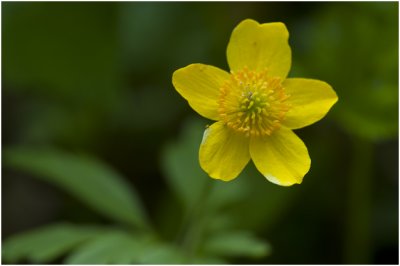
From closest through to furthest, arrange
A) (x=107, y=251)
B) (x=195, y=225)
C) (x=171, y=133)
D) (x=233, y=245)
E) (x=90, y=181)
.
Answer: (x=107, y=251)
(x=233, y=245)
(x=195, y=225)
(x=90, y=181)
(x=171, y=133)

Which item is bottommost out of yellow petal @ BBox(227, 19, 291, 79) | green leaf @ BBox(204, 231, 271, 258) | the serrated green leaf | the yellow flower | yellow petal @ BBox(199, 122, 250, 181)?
the serrated green leaf

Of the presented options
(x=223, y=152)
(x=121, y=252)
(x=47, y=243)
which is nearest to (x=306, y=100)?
(x=223, y=152)

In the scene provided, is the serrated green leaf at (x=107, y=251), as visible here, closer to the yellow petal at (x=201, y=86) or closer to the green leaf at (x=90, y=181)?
the green leaf at (x=90, y=181)

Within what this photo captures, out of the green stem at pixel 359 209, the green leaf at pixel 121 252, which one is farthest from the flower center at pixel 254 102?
the green stem at pixel 359 209

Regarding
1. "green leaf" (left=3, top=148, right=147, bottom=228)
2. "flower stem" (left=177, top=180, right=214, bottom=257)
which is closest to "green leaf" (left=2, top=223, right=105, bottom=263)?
"green leaf" (left=3, top=148, right=147, bottom=228)

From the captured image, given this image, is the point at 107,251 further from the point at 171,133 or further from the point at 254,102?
the point at 171,133

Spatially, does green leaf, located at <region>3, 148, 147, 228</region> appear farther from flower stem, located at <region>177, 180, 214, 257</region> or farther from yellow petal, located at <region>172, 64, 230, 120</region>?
yellow petal, located at <region>172, 64, 230, 120</region>
